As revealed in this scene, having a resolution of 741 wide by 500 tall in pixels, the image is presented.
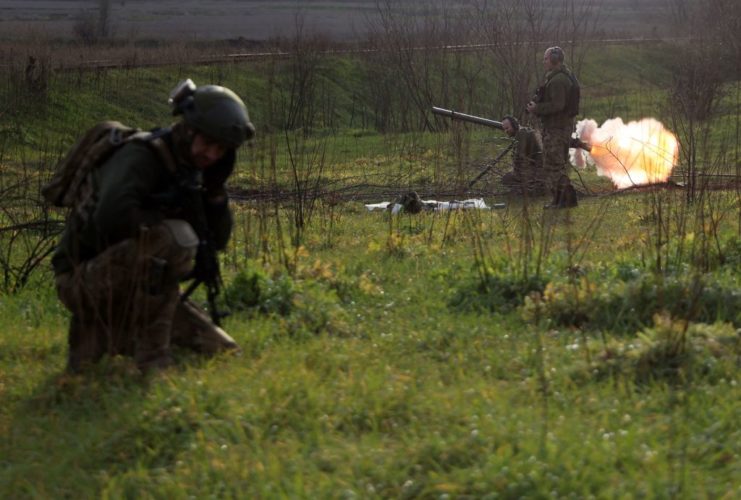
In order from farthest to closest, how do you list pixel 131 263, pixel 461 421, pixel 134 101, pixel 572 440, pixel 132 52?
pixel 132 52
pixel 134 101
pixel 131 263
pixel 461 421
pixel 572 440

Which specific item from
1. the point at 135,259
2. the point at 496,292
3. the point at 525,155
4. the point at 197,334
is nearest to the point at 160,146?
the point at 135,259

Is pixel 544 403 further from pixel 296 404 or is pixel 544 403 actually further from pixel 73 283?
pixel 73 283

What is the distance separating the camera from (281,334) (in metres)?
6.18

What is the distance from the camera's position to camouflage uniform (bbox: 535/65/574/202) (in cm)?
1400

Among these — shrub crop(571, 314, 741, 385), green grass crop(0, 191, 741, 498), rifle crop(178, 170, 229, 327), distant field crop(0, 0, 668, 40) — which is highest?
distant field crop(0, 0, 668, 40)

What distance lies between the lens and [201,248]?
569cm

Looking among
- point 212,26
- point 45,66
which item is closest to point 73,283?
point 45,66

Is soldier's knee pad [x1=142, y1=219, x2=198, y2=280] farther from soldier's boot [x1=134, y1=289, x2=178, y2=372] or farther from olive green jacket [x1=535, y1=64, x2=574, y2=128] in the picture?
olive green jacket [x1=535, y1=64, x2=574, y2=128]

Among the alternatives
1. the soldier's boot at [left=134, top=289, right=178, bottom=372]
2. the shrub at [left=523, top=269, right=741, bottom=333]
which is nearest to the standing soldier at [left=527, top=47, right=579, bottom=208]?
the shrub at [left=523, top=269, right=741, bottom=333]

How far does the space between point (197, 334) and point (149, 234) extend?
72cm

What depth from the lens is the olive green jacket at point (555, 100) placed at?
1400cm

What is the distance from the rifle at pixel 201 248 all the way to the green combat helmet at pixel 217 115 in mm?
307

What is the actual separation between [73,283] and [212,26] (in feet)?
154

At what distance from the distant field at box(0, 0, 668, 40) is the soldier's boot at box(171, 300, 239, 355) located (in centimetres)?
3625
